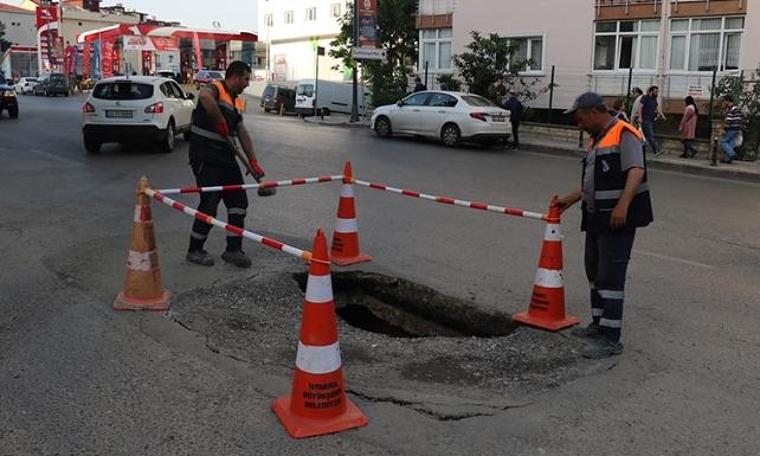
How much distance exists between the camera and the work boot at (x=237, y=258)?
22.7ft

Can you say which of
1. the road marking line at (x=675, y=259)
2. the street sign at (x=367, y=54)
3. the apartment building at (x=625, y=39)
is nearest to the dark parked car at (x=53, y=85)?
the street sign at (x=367, y=54)

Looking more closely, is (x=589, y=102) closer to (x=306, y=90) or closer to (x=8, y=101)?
(x=8, y=101)

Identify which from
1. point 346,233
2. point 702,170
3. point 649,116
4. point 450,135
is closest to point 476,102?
point 450,135

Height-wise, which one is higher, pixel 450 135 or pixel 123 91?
pixel 123 91

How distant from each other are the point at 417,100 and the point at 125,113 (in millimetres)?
9188

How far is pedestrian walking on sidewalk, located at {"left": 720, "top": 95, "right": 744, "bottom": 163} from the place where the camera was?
17.0m

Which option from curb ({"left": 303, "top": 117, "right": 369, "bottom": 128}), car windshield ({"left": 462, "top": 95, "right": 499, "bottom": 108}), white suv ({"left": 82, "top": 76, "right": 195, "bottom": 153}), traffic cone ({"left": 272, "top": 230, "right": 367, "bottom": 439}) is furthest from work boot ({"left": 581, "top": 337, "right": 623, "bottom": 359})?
curb ({"left": 303, "top": 117, "right": 369, "bottom": 128})

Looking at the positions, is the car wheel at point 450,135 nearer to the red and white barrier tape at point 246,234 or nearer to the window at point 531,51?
the window at point 531,51

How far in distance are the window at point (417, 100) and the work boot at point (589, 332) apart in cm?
1717

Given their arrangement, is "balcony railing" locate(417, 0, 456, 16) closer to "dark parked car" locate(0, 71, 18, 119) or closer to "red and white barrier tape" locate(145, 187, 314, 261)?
"dark parked car" locate(0, 71, 18, 119)

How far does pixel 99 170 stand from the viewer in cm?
1359

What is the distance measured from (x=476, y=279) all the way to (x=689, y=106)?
44.7 feet

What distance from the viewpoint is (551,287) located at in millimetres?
5492

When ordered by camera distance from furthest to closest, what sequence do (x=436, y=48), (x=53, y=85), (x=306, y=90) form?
(x=53, y=85) < (x=306, y=90) < (x=436, y=48)
